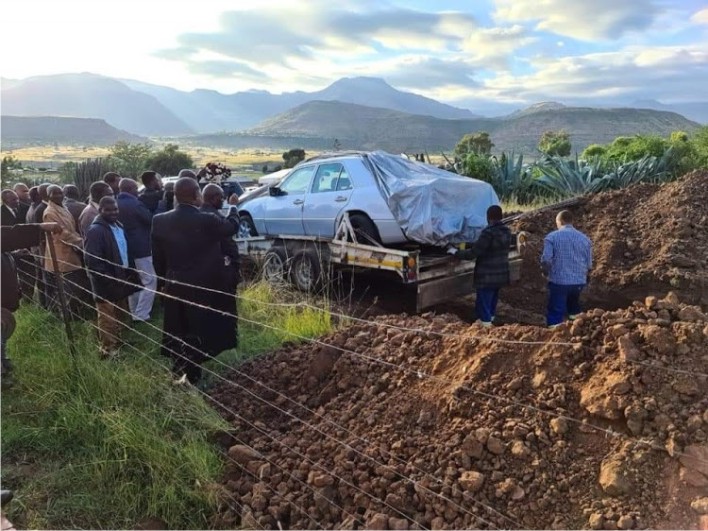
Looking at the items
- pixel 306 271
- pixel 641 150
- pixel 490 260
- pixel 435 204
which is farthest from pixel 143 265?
pixel 641 150

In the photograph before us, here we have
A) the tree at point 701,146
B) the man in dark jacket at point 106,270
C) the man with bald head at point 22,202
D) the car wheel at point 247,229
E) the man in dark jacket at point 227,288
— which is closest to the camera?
the man in dark jacket at point 227,288

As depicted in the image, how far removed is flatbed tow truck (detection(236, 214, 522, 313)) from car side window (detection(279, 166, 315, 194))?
0.87m

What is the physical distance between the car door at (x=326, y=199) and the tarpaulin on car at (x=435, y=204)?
0.53 metres

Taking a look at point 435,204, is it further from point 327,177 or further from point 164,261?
point 164,261

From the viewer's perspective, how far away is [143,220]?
7.04m

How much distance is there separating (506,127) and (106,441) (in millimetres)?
74945

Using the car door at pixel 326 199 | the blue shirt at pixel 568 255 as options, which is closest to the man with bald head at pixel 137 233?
the car door at pixel 326 199

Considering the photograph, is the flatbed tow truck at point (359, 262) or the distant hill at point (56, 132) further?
the distant hill at point (56, 132)

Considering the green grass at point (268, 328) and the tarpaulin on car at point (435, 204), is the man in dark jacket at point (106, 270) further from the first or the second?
the tarpaulin on car at point (435, 204)

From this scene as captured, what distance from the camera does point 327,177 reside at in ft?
28.6

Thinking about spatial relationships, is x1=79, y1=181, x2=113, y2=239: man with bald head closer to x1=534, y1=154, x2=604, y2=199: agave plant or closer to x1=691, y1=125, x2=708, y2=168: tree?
x1=534, y1=154, x2=604, y2=199: agave plant

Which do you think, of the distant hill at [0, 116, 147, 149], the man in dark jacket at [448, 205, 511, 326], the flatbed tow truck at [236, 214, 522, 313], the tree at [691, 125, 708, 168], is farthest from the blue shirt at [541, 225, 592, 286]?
the distant hill at [0, 116, 147, 149]

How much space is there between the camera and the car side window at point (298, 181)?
29.8 feet

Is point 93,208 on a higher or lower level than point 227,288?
higher
